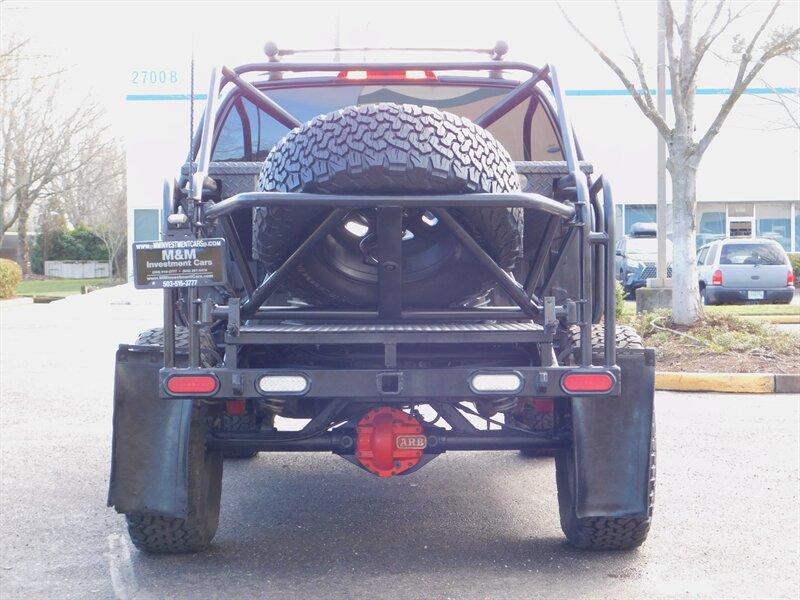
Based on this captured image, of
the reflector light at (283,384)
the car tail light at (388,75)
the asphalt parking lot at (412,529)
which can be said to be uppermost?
the car tail light at (388,75)

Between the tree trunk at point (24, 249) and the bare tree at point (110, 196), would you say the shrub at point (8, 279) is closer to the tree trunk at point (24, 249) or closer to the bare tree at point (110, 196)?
the bare tree at point (110, 196)

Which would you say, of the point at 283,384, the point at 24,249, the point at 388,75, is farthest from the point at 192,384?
the point at 24,249

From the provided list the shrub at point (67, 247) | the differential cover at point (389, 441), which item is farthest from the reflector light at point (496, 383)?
the shrub at point (67, 247)

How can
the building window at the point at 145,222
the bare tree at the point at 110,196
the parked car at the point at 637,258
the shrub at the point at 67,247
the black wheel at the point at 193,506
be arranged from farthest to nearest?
the shrub at the point at 67,247, the bare tree at the point at 110,196, the building window at the point at 145,222, the parked car at the point at 637,258, the black wheel at the point at 193,506

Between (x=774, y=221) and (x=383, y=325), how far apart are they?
31713 millimetres

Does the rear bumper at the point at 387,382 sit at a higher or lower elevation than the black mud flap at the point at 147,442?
higher

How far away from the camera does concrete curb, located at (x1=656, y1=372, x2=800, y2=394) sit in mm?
10156

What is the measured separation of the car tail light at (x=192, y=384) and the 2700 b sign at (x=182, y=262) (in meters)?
0.37

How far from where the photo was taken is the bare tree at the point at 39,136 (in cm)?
3544

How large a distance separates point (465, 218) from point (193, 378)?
4.10ft

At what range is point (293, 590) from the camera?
429 cm

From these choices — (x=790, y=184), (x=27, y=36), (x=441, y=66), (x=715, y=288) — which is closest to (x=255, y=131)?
(x=441, y=66)

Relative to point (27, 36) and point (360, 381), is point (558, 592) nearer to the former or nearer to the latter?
point (360, 381)

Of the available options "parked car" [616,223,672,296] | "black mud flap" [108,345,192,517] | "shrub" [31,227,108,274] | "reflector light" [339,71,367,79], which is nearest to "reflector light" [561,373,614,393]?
"black mud flap" [108,345,192,517]
